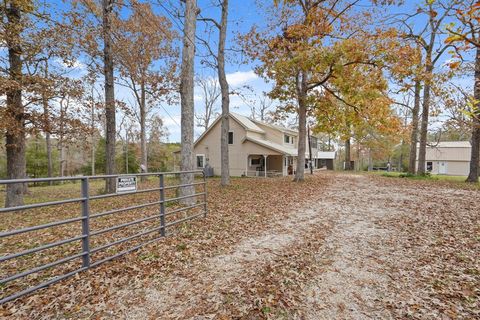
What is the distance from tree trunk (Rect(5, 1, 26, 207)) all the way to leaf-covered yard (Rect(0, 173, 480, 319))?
7587 mm

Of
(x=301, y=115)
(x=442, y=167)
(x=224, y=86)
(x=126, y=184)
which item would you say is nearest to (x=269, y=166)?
(x=301, y=115)

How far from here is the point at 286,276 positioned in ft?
11.8

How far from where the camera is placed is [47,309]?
9.38 feet

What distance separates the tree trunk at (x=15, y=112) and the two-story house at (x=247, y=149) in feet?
52.7

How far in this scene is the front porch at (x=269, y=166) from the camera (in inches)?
922

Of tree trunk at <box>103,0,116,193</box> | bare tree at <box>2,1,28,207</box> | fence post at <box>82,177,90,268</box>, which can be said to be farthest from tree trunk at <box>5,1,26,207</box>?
fence post at <box>82,177,90,268</box>

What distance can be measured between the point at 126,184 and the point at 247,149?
61.5 ft

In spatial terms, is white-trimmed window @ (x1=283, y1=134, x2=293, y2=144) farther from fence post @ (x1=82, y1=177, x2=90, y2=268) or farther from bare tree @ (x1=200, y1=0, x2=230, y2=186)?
fence post @ (x1=82, y1=177, x2=90, y2=268)

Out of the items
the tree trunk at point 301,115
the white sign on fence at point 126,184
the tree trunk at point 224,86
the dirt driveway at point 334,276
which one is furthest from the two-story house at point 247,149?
the white sign on fence at point 126,184

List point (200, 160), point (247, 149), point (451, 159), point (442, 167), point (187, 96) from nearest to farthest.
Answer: point (187, 96), point (247, 149), point (200, 160), point (451, 159), point (442, 167)

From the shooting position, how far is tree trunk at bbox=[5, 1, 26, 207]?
793cm

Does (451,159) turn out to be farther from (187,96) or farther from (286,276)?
(286,276)

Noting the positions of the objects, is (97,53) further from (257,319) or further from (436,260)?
(436,260)

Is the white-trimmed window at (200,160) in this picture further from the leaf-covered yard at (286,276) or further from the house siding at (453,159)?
the house siding at (453,159)
